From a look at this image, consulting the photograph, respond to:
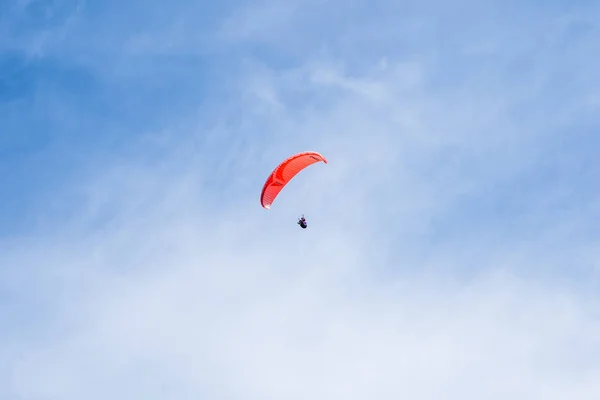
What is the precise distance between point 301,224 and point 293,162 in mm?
6938

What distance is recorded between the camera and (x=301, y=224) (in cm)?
7062

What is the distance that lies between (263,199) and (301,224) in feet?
15.6

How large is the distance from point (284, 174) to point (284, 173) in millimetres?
153

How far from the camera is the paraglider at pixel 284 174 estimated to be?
66.0m

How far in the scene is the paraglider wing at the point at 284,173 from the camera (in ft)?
217

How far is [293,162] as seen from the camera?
66.8 meters

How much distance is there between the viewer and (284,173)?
68.2 m

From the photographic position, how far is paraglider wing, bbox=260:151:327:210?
217ft

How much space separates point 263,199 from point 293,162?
4.68 m

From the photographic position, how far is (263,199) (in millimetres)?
68500

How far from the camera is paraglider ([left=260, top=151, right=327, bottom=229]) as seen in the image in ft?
217

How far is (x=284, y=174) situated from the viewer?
6831 cm
